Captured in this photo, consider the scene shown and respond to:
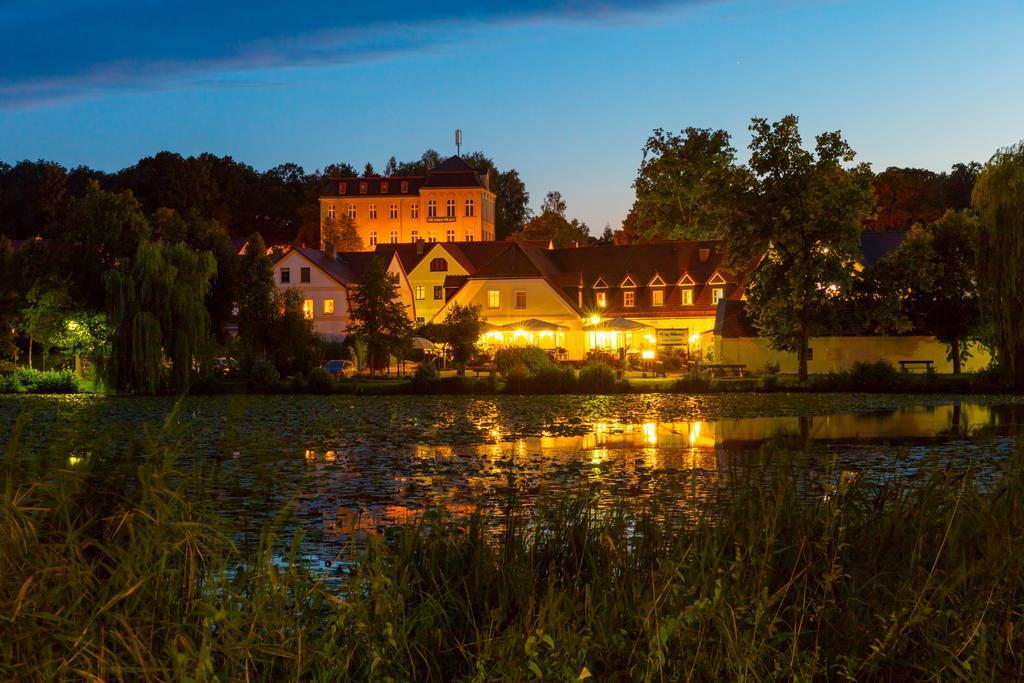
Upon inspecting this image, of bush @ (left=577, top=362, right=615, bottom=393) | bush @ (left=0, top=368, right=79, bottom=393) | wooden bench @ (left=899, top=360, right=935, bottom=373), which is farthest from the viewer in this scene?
A: wooden bench @ (left=899, top=360, right=935, bottom=373)

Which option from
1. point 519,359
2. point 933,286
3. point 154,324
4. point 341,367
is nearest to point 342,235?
point 341,367

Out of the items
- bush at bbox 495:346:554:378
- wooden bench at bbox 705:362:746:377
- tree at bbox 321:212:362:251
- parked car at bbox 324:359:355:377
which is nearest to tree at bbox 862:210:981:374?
wooden bench at bbox 705:362:746:377

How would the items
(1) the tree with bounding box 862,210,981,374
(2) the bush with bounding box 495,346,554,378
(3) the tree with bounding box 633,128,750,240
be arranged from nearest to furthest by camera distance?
1. (2) the bush with bounding box 495,346,554,378
2. (1) the tree with bounding box 862,210,981,374
3. (3) the tree with bounding box 633,128,750,240

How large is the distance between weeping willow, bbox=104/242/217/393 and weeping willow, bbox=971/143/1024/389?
27182 mm

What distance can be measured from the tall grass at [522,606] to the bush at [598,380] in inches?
1276

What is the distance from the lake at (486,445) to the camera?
1066 cm

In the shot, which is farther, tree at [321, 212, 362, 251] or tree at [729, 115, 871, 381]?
tree at [321, 212, 362, 251]

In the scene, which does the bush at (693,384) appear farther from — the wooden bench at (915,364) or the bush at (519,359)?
the wooden bench at (915,364)

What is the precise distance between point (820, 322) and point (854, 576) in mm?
38187

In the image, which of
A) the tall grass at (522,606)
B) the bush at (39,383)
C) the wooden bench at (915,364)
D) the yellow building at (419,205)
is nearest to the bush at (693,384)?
the wooden bench at (915,364)

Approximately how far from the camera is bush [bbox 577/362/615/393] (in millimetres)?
39500

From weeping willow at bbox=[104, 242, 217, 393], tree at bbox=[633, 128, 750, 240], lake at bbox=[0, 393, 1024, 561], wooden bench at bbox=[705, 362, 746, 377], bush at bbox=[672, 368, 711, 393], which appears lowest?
lake at bbox=[0, 393, 1024, 561]

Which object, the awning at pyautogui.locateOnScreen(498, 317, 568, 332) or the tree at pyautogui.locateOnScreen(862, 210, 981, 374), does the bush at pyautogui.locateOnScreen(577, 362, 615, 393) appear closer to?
the tree at pyautogui.locateOnScreen(862, 210, 981, 374)

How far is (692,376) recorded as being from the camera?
40031mm
